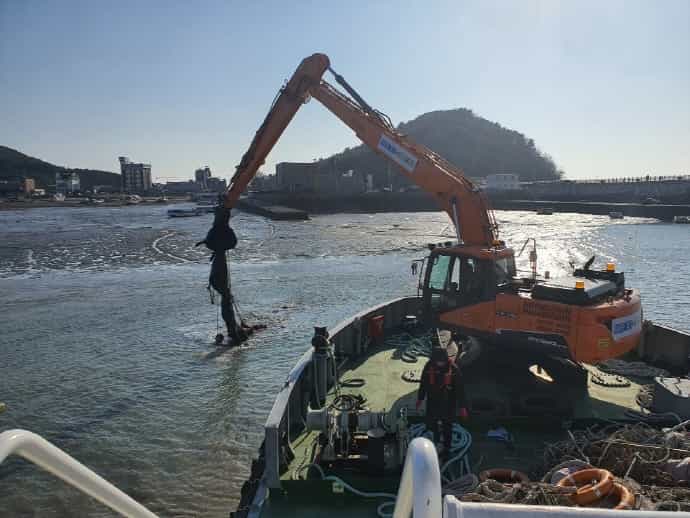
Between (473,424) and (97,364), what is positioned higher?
(473,424)

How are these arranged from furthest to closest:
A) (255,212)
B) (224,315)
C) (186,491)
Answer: (255,212) → (224,315) → (186,491)

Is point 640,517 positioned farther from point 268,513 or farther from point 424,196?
point 424,196

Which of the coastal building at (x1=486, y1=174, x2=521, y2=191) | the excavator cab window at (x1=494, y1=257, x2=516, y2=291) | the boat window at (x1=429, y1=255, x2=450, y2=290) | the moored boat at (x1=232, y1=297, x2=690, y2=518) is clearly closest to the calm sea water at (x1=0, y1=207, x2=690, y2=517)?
the moored boat at (x1=232, y1=297, x2=690, y2=518)

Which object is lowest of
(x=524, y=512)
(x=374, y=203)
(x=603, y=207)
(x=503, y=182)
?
(x=524, y=512)

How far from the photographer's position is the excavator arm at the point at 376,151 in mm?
10727

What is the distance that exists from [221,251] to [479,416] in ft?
34.7

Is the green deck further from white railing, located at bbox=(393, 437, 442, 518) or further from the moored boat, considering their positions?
white railing, located at bbox=(393, 437, 442, 518)

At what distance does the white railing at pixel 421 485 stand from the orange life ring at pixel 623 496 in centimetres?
305

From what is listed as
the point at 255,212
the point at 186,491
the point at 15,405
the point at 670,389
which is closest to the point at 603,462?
the point at 670,389

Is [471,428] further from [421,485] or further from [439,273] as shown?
[421,485]

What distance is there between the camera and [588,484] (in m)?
4.88

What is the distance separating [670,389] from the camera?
7.49 m

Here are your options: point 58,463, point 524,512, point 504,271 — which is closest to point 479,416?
Result: point 504,271

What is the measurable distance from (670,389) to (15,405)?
48.1ft
